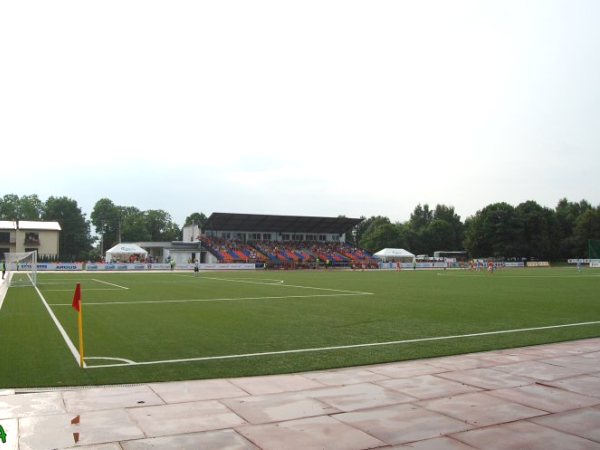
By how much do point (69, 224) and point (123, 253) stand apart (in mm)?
58759

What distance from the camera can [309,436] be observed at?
557 centimetres

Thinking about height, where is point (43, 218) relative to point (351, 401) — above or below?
above

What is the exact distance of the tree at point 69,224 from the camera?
121m

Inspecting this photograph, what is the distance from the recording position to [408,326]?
14586 mm

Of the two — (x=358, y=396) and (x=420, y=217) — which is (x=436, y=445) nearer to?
(x=358, y=396)

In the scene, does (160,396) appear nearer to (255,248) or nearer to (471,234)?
(255,248)

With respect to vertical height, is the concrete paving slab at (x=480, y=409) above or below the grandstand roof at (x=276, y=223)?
below

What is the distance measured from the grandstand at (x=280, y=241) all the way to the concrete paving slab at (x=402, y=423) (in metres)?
67.2

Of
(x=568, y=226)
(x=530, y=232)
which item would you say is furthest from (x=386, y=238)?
(x=568, y=226)

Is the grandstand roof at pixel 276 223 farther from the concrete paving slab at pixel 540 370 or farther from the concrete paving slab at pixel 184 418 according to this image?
the concrete paving slab at pixel 184 418

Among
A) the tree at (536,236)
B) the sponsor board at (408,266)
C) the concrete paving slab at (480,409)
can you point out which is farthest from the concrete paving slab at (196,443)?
the tree at (536,236)

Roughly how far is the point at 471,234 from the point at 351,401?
109 metres

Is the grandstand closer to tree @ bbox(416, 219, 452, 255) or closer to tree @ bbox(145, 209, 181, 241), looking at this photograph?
tree @ bbox(416, 219, 452, 255)

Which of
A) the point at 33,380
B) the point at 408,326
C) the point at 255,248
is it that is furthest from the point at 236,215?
the point at 33,380
